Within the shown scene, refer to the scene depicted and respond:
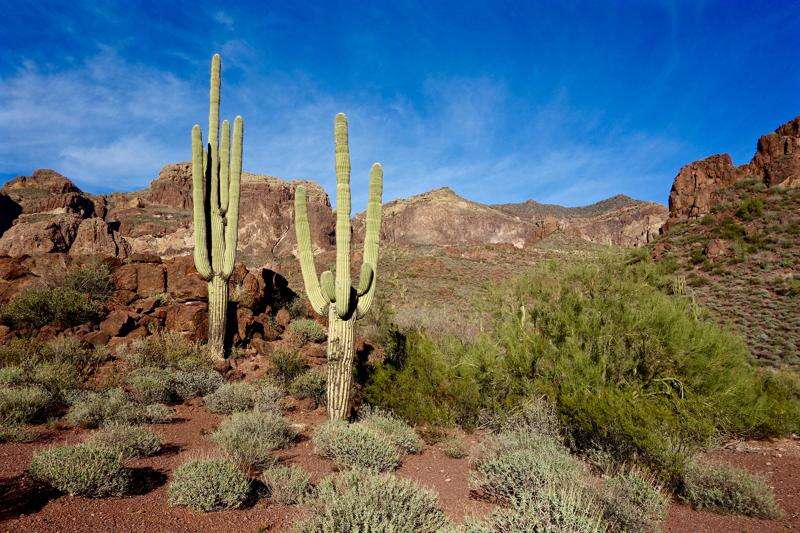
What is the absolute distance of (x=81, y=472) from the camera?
4.36 meters

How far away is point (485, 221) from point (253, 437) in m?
98.8

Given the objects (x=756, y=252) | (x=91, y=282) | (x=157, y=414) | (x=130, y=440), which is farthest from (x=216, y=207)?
(x=756, y=252)

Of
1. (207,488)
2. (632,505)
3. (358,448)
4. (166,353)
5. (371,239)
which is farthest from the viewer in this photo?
(166,353)

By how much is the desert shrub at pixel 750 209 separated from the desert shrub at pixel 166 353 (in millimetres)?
26358

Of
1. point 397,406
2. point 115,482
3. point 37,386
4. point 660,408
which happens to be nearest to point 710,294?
point 660,408

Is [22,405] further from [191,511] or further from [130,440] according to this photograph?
[191,511]

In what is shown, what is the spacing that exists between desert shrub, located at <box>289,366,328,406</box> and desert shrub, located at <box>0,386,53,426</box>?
4558 mm

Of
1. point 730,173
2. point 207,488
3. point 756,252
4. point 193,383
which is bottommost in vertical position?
point 207,488

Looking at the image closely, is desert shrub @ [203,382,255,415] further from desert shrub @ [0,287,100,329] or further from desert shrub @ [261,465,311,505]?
desert shrub @ [0,287,100,329]

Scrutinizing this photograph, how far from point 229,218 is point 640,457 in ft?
37.9

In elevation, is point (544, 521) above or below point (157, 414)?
above

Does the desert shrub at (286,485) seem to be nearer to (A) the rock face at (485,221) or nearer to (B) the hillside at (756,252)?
(B) the hillside at (756,252)

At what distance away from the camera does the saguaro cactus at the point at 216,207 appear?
11.7m

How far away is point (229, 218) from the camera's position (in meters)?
12.3
